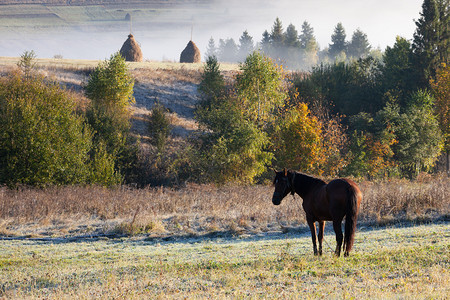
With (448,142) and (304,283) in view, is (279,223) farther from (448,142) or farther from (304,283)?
(448,142)

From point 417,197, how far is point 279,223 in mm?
Answer: 7013

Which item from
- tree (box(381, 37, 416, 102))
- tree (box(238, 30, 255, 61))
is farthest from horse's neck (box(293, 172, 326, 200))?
tree (box(238, 30, 255, 61))

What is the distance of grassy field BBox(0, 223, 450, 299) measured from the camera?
25.4 ft

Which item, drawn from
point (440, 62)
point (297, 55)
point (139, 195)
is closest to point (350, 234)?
point (139, 195)

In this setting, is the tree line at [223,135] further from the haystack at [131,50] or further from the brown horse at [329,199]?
the haystack at [131,50]

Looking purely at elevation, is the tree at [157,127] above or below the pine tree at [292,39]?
below

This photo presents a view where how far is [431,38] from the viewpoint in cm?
5950

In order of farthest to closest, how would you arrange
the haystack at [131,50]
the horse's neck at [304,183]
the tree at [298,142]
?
the haystack at [131,50] < the tree at [298,142] < the horse's neck at [304,183]

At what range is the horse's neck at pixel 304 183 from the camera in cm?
1109

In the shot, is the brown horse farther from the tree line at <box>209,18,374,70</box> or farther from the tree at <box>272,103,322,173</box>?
the tree line at <box>209,18,374,70</box>

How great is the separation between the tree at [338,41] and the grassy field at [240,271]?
14043 cm

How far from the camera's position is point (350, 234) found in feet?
33.3

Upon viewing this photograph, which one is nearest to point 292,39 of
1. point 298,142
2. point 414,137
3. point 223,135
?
point 414,137

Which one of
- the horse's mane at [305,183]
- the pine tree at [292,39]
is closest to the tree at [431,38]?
the horse's mane at [305,183]
